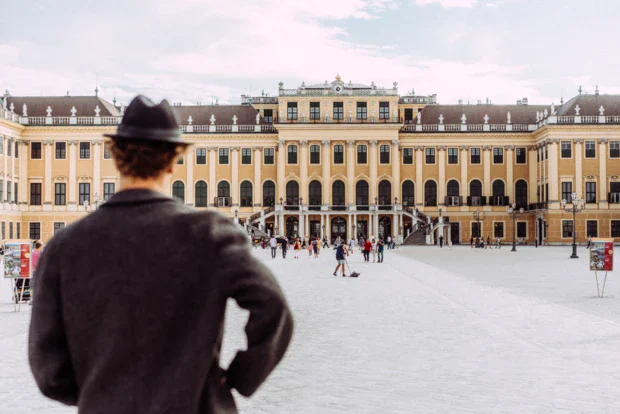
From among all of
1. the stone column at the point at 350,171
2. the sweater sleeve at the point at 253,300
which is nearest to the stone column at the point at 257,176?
the stone column at the point at 350,171

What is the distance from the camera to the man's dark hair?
2.68 meters

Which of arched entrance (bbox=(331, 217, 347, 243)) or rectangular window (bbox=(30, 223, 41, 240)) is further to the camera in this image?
arched entrance (bbox=(331, 217, 347, 243))

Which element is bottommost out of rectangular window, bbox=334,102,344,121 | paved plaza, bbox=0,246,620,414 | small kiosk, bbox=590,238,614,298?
paved plaza, bbox=0,246,620,414

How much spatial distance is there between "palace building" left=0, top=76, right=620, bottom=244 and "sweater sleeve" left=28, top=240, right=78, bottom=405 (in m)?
58.2

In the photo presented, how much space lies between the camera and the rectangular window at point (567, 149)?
6009 centimetres

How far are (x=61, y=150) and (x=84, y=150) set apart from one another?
1895mm

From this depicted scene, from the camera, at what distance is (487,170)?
2518 inches

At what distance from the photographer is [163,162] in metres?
2.71

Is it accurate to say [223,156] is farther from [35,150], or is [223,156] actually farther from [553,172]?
[553,172]

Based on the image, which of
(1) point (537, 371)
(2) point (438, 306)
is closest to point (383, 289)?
(2) point (438, 306)

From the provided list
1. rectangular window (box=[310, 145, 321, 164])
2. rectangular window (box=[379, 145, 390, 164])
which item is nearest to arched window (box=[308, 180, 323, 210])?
rectangular window (box=[310, 145, 321, 164])

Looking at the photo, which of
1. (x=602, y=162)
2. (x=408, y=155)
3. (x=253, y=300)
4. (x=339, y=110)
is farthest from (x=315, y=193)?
(x=253, y=300)

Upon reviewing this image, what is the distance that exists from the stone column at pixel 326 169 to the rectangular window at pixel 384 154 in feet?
14.2

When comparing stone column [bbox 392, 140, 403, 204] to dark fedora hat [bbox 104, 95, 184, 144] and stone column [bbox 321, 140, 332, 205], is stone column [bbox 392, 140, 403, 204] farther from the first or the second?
dark fedora hat [bbox 104, 95, 184, 144]
